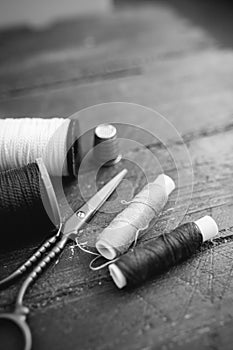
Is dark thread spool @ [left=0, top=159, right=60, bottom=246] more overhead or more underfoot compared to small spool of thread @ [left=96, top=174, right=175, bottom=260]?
more overhead

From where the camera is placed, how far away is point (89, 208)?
0.91 metres

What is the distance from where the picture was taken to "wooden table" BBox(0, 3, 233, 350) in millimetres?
727

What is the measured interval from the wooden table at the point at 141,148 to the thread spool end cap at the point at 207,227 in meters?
0.03

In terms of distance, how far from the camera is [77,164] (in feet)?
3.37

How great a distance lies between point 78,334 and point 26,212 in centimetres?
24

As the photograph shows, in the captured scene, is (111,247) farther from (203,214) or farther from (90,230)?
(203,214)

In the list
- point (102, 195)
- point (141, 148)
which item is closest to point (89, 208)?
point (102, 195)

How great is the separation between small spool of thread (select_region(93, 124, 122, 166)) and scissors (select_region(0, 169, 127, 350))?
0.05 m

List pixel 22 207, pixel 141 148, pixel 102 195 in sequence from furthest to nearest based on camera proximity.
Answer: pixel 141 148 < pixel 102 195 < pixel 22 207

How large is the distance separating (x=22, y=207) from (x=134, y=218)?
213mm

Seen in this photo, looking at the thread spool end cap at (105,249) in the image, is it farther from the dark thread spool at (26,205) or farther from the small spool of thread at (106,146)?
the small spool of thread at (106,146)

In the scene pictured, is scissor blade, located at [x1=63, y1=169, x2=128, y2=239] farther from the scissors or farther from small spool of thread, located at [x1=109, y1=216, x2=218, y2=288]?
small spool of thread, located at [x1=109, y1=216, x2=218, y2=288]

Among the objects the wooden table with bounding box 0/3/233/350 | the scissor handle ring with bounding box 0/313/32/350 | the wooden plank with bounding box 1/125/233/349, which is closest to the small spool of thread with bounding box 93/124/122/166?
the wooden table with bounding box 0/3/233/350

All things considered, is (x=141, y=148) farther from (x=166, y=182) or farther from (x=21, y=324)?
(x=21, y=324)
